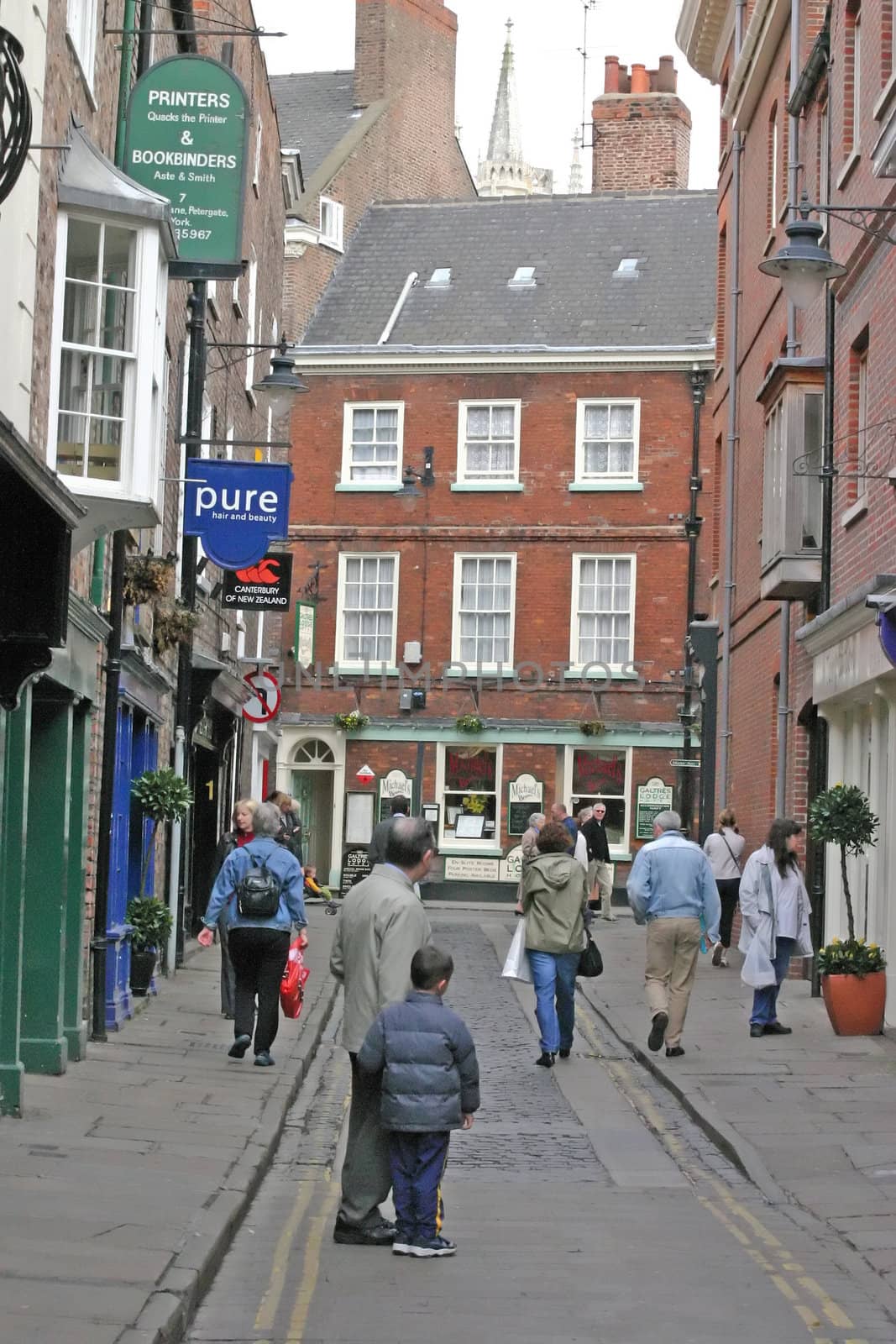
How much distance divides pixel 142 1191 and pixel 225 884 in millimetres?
5211

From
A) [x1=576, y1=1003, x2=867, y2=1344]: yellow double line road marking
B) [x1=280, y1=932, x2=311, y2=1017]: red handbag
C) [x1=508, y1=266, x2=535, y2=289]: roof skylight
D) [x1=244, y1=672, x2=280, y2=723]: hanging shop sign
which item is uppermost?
[x1=508, y1=266, x2=535, y2=289]: roof skylight

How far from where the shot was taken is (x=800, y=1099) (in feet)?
43.0

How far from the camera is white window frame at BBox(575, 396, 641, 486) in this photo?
40.3 metres

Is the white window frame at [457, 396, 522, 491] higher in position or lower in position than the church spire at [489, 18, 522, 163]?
lower

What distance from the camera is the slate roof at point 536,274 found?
4184cm

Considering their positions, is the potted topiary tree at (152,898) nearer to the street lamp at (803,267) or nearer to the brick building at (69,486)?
the brick building at (69,486)

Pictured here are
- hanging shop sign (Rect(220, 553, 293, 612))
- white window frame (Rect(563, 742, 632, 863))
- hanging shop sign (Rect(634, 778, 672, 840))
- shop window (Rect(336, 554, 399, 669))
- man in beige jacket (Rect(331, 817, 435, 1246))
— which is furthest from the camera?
shop window (Rect(336, 554, 399, 669))

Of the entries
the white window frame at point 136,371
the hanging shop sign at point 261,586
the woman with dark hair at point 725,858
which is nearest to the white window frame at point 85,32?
the white window frame at point 136,371

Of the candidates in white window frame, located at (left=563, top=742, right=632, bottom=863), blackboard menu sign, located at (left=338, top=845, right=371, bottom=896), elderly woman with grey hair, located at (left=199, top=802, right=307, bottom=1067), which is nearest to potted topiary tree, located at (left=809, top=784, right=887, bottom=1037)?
elderly woman with grey hair, located at (left=199, top=802, right=307, bottom=1067)

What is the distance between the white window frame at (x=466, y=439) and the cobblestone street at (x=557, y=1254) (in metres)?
28.0

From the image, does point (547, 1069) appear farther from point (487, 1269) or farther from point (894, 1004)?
point (487, 1269)

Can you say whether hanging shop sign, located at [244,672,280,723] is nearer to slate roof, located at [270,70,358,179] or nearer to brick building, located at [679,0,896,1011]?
brick building, located at [679,0,896,1011]

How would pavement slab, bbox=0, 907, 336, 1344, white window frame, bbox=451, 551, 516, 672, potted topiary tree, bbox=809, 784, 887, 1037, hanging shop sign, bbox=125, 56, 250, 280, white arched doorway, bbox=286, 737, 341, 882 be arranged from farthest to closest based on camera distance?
white arched doorway, bbox=286, 737, 341, 882 → white window frame, bbox=451, 551, 516, 672 → potted topiary tree, bbox=809, 784, 887, 1037 → hanging shop sign, bbox=125, 56, 250, 280 → pavement slab, bbox=0, 907, 336, 1344

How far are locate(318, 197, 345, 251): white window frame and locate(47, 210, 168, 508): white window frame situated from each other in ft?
105
